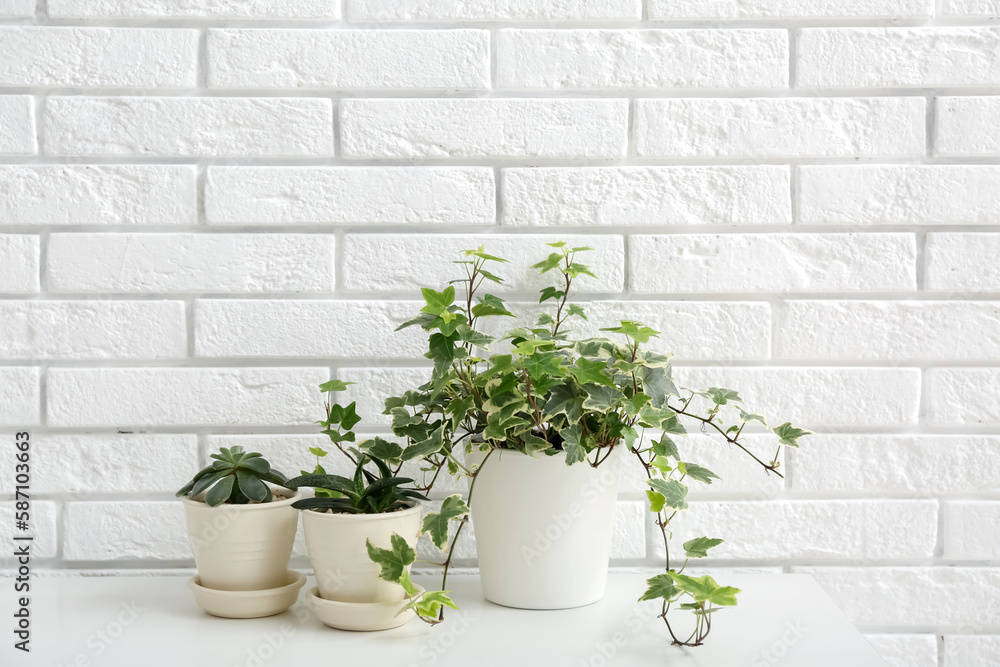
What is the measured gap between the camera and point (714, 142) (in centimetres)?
100

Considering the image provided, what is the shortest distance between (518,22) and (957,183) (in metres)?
0.65

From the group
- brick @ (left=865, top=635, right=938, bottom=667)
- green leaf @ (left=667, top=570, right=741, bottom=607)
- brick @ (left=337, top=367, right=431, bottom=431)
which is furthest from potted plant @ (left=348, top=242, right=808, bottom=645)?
brick @ (left=865, top=635, right=938, bottom=667)

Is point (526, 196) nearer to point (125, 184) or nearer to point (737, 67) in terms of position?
point (737, 67)

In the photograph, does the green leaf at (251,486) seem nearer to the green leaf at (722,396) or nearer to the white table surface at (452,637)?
the white table surface at (452,637)

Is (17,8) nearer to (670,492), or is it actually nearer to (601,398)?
(601,398)

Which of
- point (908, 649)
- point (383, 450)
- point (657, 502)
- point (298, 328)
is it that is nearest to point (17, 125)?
point (298, 328)

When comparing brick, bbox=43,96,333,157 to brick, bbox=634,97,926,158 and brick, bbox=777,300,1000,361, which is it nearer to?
brick, bbox=634,97,926,158

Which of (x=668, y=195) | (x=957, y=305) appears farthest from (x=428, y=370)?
(x=957, y=305)

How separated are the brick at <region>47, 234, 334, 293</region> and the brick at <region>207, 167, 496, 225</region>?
0.04m

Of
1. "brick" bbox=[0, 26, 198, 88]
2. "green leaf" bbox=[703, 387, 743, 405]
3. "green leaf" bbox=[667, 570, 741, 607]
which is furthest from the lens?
"brick" bbox=[0, 26, 198, 88]

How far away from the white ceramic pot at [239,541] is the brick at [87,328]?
278 millimetres

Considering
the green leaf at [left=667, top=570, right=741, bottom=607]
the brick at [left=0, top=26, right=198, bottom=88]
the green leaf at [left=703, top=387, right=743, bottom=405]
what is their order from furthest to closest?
the brick at [left=0, top=26, right=198, bottom=88]
the green leaf at [left=703, top=387, right=743, bottom=405]
the green leaf at [left=667, top=570, right=741, bottom=607]

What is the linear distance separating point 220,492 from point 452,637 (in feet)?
0.98

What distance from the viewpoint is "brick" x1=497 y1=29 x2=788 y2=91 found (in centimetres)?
99
